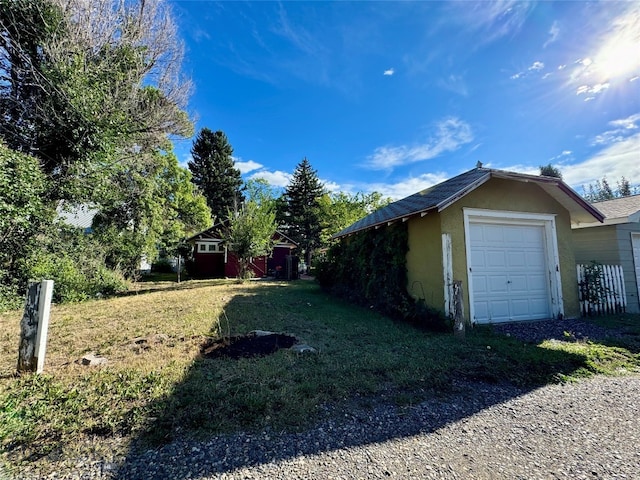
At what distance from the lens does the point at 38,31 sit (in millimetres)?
8906

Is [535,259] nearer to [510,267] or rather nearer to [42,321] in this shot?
[510,267]

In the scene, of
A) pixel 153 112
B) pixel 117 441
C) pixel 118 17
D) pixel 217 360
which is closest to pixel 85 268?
pixel 153 112

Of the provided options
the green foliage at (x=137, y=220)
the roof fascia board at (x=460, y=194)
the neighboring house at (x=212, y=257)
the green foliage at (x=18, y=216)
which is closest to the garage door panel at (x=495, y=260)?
the roof fascia board at (x=460, y=194)

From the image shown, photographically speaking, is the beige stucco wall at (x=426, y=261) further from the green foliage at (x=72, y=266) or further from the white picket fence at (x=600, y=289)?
the green foliage at (x=72, y=266)

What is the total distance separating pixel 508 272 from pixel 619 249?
14.4 ft

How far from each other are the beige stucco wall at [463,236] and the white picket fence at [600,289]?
0.28 meters

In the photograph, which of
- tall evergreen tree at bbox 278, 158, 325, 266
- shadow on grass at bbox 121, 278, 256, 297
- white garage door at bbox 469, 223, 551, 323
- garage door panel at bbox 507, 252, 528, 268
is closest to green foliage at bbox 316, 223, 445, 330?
white garage door at bbox 469, 223, 551, 323

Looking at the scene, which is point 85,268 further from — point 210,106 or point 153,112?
point 210,106

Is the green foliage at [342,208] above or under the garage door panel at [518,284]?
above

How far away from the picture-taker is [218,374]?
3.67 metres

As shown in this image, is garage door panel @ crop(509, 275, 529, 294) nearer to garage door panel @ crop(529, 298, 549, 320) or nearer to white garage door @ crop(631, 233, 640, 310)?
garage door panel @ crop(529, 298, 549, 320)

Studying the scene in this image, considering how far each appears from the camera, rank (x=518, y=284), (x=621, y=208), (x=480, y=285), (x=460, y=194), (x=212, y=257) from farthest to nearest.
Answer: (x=212, y=257) < (x=621, y=208) < (x=518, y=284) < (x=480, y=285) < (x=460, y=194)

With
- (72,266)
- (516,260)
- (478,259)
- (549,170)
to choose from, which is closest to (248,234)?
(72,266)

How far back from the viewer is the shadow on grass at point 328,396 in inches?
90.1
